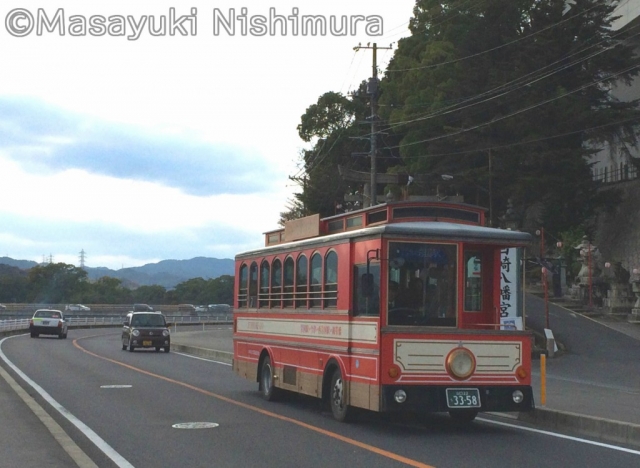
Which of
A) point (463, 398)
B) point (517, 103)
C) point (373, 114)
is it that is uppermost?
point (517, 103)

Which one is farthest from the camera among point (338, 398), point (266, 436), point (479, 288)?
point (338, 398)

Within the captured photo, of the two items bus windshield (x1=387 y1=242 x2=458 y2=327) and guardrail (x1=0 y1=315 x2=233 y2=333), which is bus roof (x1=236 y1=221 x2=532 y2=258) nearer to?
bus windshield (x1=387 y1=242 x2=458 y2=327)

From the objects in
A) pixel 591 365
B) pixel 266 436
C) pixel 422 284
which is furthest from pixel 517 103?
pixel 266 436

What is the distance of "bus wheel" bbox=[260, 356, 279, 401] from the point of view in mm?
18422

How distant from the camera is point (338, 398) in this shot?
1494 cm

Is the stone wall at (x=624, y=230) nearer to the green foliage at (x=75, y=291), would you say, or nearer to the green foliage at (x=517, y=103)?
the green foliage at (x=517, y=103)

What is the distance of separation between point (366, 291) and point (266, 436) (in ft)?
8.27

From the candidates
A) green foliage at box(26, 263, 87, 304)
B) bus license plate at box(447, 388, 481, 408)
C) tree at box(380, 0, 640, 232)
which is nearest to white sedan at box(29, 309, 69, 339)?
tree at box(380, 0, 640, 232)

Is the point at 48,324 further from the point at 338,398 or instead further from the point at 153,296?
the point at 153,296

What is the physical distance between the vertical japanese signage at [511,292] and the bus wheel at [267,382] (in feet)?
17.1

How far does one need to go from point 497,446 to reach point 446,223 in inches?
150

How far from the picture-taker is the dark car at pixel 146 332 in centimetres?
3969

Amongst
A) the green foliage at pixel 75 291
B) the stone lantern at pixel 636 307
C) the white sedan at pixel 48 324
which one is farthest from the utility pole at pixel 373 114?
the green foliage at pixel 75 291

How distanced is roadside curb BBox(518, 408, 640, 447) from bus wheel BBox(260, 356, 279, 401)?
5065mm
